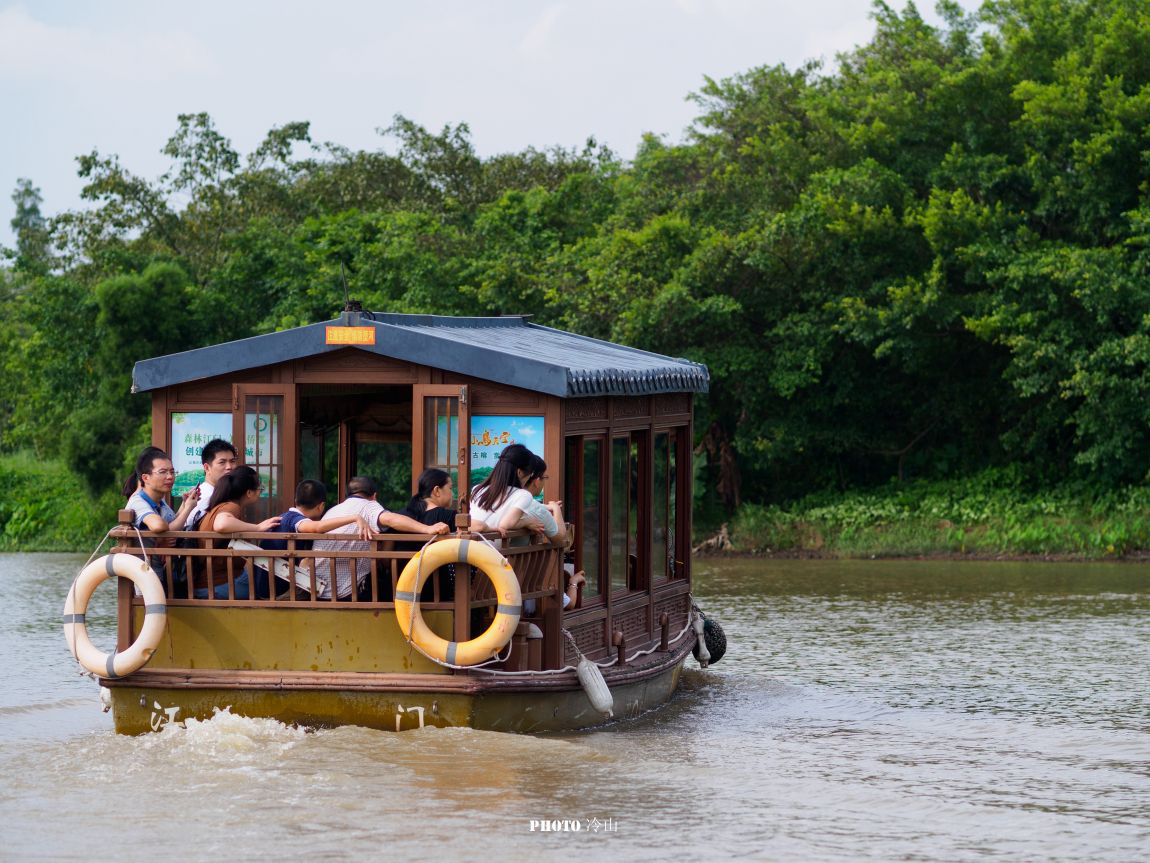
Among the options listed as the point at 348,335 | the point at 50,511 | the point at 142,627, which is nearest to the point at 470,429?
the point at 348,335

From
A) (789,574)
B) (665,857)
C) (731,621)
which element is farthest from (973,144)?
(665,857)

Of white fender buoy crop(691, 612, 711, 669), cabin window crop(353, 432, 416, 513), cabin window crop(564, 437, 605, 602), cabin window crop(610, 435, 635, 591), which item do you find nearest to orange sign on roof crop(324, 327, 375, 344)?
cabin window crop(564, 437, 605, 602)

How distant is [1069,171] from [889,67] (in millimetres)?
3258

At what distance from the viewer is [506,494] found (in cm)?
896

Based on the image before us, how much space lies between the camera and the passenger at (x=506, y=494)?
8.86m

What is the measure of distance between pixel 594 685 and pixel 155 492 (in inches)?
106

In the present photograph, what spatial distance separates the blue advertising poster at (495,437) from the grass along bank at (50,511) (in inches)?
685

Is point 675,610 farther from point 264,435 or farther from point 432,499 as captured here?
point 264,435

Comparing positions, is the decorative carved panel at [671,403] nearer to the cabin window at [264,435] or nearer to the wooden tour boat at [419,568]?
the wooden tour boat at [419,568]

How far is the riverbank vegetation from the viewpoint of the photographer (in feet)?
72.5

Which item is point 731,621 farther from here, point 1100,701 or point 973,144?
point 973,144

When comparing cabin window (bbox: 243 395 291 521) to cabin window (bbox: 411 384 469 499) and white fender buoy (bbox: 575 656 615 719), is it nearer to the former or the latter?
cabin window (bbox: 411 384 469 499)

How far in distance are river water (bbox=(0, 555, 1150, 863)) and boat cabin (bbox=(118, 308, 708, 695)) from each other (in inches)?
23.3

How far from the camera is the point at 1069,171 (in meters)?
22.7
